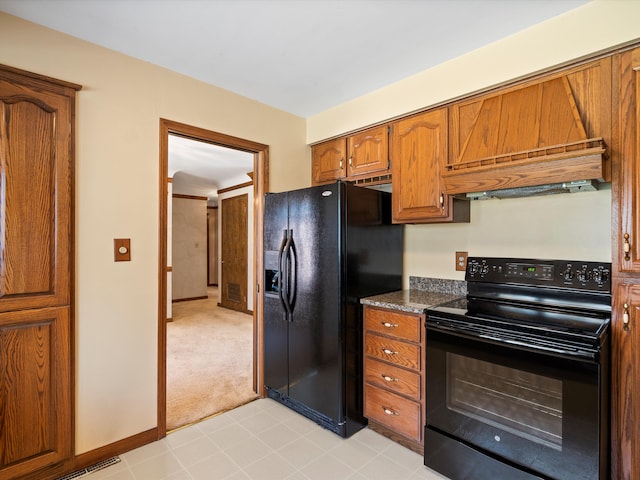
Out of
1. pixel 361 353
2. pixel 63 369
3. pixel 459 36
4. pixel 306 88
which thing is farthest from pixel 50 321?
pixel 459 36

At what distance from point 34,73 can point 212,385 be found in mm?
2621

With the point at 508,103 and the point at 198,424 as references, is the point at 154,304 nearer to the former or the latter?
the point at 198,424

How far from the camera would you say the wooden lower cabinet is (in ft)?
6.77

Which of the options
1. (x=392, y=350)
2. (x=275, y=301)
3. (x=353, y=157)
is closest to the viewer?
(x=392, y=350)

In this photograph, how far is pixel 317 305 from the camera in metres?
2.41

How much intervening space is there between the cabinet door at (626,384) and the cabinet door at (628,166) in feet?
0.57

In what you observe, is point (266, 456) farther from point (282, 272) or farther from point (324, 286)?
point (282, 272)

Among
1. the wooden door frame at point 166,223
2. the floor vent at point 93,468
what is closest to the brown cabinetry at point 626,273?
the wooden door frame at point 166,223

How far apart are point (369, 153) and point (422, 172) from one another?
1.83 feet

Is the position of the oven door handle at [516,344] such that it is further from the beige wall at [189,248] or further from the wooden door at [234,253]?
the beige wall at [189,248]

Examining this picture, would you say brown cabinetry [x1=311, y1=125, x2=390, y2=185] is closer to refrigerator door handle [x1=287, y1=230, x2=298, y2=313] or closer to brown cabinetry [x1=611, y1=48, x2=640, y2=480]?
refrigerator door handle [x1=287, y1=230, x2=298, y2=313]

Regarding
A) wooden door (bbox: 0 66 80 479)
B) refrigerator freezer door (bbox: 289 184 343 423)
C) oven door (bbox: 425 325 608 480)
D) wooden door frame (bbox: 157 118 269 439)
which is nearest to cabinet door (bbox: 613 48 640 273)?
oven door (bbox: 425 325 608 480)

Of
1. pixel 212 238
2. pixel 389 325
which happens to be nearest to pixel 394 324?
pixel 389 325

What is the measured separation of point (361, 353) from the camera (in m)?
2.40
